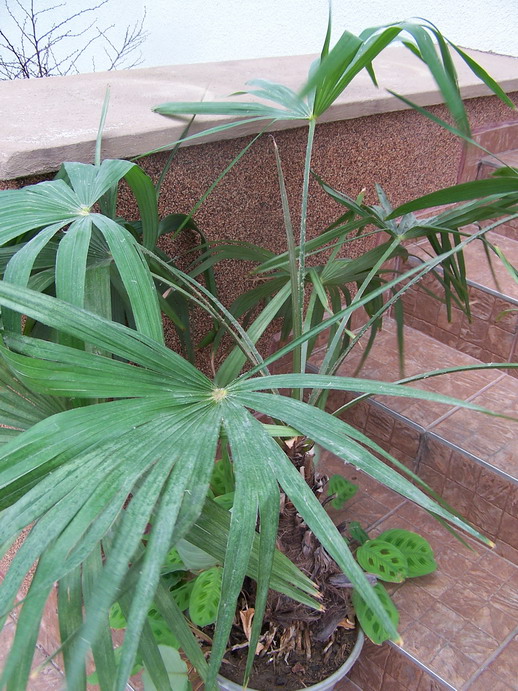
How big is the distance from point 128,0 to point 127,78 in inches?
86.4

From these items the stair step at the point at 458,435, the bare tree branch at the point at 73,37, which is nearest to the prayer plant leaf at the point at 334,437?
the stair step at the point at 458,435

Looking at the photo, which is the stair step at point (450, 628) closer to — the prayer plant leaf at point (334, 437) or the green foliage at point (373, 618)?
the green foliage at point (373, 618)

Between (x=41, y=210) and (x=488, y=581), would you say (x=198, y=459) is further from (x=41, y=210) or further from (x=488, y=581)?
(x=488, y=581)

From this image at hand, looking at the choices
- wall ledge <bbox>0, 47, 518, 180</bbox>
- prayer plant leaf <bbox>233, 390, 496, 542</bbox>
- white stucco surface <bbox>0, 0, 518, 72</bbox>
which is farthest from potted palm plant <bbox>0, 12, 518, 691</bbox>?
white stucco surface <bbox>0, 0, 518, 72</bbox>

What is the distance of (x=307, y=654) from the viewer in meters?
0.99

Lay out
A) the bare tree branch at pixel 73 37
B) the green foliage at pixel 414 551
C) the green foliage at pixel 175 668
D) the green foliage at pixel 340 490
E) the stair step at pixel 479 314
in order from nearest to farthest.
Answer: the green foliage at pixel 175 668, the green foliage at pixel 414 551, the green foliage at pixel 340 490, the stair step at pixel 479 314, the bare tree branch at pixel 73 37

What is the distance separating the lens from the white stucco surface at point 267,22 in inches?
83.0

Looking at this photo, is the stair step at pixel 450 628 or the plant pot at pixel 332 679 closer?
the plant pot at pixel 332 679

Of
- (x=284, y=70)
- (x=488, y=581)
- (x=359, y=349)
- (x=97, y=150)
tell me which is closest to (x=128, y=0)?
(x=284, y=70)

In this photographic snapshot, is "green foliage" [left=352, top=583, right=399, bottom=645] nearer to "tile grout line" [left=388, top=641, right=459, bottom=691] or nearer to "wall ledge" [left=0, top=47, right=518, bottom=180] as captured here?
"tile grout line" [left=388, top=641, right=459, bottom=691]

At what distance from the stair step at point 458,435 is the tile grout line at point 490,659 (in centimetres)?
21

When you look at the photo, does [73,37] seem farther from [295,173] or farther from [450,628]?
[450,628]

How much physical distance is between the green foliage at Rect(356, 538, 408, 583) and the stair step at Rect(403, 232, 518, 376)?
2.10 feet

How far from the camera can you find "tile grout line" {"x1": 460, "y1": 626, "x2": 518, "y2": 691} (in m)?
1.03
